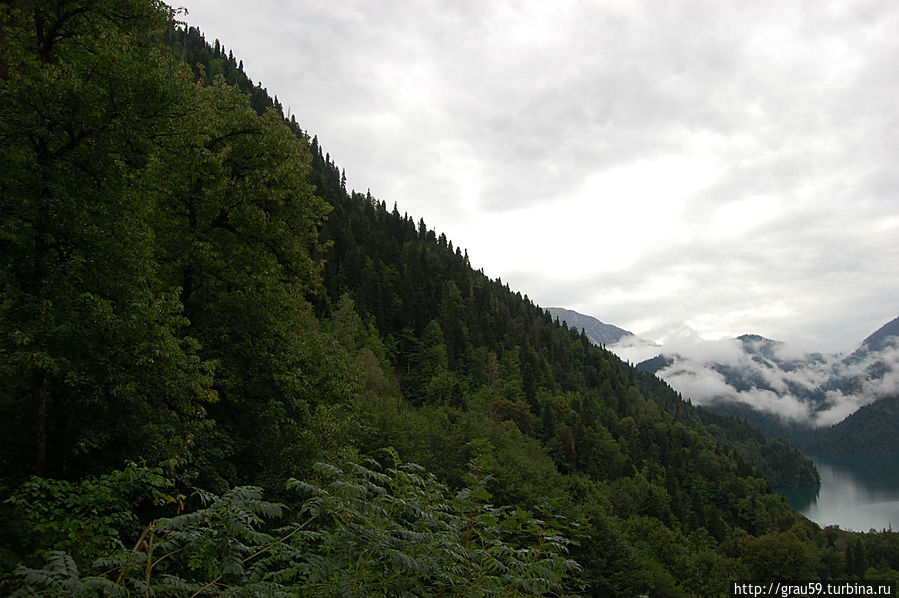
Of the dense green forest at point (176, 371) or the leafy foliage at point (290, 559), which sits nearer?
the leafy foliage at point (290, 559)

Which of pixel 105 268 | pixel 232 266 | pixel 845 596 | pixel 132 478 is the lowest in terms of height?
pixel 845 596

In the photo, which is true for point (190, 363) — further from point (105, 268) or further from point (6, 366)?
point (6, 366)

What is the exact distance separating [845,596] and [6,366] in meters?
78.9

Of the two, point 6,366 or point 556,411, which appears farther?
point 556,411

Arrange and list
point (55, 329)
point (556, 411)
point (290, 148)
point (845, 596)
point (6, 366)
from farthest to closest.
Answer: point (556, 411) < point (845, 596) < point (290, 148) < point (55, 329) < point (6, 366)

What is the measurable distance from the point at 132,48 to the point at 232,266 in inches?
260

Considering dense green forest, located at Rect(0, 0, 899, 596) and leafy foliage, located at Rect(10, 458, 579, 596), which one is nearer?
leafy foliage, located at Rect(10, 458, 579, 596)

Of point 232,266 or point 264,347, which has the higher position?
point 232,266

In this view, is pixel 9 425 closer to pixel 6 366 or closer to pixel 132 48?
pixel 6 366

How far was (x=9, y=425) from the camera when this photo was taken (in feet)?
33.8

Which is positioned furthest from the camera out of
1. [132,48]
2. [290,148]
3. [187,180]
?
[290,148]

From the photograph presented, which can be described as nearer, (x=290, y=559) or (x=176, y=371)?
(x=290, y=559)

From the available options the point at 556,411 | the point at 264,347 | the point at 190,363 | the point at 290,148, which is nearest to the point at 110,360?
the point at 190,363

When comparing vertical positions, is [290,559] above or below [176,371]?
below
